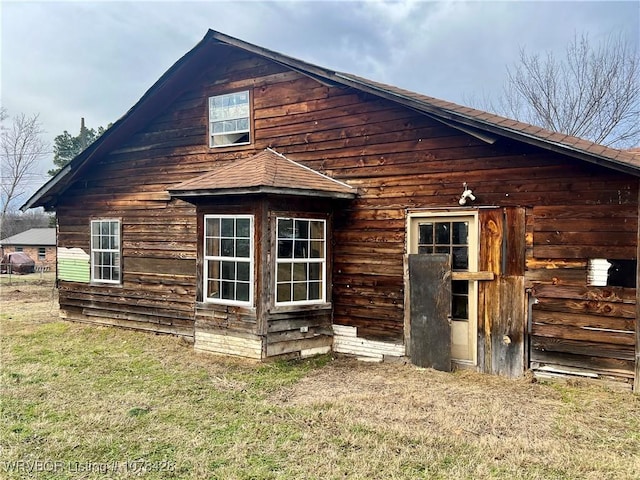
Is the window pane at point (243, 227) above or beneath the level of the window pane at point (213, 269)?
above

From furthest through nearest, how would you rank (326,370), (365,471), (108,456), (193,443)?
1. (326,370)
2. (193,443)
3. (108,456)
4. (365,471)

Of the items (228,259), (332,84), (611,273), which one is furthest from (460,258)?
(228,259)

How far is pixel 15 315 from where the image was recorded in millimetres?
11133

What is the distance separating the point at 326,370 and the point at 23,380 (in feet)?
13.6

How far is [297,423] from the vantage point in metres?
4.48

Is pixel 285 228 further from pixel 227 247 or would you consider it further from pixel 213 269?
pixel 213 269

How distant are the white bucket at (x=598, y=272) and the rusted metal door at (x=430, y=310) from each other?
69.9 inches

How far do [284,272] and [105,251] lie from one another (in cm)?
517

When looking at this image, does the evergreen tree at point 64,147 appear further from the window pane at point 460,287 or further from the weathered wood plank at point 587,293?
the weathered wood plank at point 587,293

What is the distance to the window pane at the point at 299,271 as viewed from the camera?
7164 millimetres

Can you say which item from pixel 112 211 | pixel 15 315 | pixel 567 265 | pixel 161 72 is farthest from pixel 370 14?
pixel 15 315

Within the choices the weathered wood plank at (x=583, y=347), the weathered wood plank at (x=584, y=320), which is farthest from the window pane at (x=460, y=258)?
the weathered wood plank at (x=583, y=347)

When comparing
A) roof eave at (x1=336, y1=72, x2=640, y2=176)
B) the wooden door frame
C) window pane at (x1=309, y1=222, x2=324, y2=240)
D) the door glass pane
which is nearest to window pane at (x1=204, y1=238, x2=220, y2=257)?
the door glass pane

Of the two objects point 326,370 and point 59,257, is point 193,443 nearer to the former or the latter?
point 326,370
